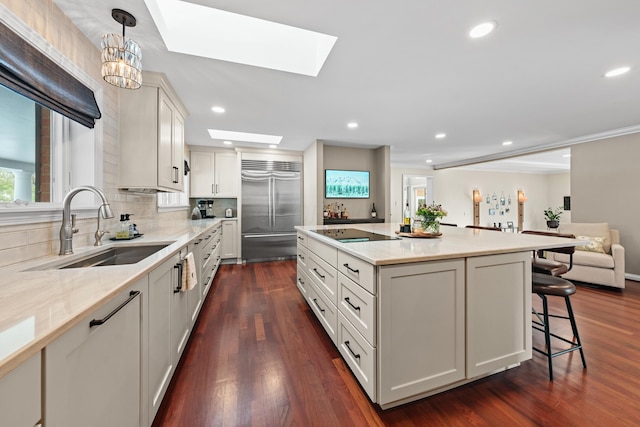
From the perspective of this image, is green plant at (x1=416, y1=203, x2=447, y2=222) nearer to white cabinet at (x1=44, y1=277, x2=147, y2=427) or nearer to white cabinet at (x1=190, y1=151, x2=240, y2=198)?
white cabinet at (x1=44, y1=277, x2=147, y2=427)

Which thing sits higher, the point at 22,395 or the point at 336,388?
the point at 22,395

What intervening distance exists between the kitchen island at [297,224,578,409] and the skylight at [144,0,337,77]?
1.67 metres

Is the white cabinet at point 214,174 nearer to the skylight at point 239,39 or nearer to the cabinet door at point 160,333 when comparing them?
the skylight at point 239,39

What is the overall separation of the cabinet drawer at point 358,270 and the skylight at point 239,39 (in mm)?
1607

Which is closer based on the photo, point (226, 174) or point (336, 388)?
point (336, 388)

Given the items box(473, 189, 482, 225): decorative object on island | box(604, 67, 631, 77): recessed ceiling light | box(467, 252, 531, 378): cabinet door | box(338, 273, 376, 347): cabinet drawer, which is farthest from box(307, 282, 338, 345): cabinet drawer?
box(473, 189, 482, 225): decorative object on island

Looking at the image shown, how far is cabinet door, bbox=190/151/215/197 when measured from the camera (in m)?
4.95

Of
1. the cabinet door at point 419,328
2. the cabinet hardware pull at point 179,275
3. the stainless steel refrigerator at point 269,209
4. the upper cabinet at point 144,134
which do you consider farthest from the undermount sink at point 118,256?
the stainless steel refrigerator at point 269,209

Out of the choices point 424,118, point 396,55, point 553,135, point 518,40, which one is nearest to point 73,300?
point 396,55

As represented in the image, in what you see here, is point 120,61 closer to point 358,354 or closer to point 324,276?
point 324,276

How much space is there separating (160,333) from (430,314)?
1560 mm

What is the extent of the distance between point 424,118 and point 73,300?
389cm

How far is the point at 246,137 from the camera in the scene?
4566 millimetres

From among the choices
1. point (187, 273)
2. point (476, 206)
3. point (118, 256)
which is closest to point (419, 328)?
point (187, 273)
